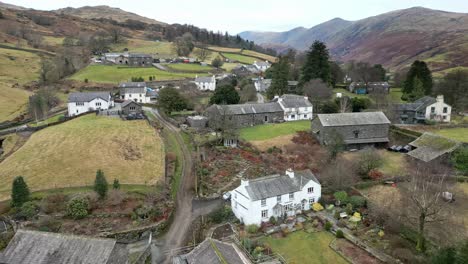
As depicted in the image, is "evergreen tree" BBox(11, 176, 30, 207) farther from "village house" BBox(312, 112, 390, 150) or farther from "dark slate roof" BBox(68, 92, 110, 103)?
"village house" BBox(312, 112, 390, 150)

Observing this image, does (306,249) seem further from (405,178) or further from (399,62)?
(399,62)

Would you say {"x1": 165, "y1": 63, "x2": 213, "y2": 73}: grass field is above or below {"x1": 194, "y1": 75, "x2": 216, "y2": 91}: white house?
above

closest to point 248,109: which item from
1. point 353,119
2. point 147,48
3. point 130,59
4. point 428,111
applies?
point 353,119

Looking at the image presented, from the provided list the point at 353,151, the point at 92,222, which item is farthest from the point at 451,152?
the point at 92,222

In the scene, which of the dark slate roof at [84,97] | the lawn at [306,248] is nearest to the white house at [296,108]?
the dark slate roof at [84,97]

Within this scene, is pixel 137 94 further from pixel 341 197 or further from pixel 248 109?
pixel 341 197

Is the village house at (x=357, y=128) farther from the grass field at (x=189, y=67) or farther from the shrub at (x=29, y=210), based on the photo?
the grass field at (x=189, y=67)

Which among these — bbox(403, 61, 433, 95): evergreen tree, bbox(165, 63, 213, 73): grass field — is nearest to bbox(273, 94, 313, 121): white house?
bbox(403, 61, 433, 95): evergreen tree
